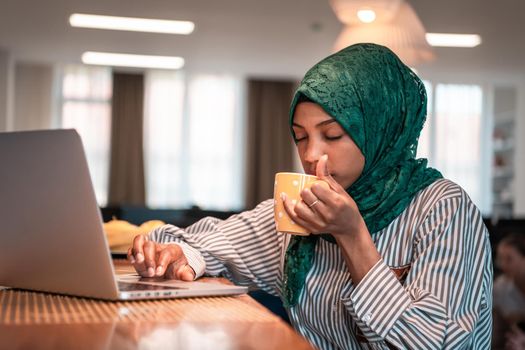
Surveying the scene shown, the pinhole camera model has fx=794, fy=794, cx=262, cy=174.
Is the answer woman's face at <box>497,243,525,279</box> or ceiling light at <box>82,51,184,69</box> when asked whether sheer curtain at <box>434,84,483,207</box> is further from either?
woman's face at <box>497,243,525,279</box>

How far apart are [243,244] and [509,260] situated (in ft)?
7.38

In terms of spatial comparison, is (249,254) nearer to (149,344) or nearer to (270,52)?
(149,344)

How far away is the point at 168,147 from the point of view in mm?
11891

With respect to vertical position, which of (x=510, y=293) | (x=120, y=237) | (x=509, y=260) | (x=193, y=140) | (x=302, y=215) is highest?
(x=193, y=140)

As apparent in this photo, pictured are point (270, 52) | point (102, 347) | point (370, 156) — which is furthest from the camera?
point (270, 52)

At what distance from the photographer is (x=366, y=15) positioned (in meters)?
4.76

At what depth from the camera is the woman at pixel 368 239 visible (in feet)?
3.80

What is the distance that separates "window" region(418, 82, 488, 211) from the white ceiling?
1.36 m

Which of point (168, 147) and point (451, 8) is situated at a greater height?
point (451, 8)

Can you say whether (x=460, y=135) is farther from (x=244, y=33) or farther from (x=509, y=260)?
(x=509, y=260)

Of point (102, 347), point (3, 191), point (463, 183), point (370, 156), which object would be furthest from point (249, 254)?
point (463, 183)

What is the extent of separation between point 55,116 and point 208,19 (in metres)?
4.11

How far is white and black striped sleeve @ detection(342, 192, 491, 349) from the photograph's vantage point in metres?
1.15

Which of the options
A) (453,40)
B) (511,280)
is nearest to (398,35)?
(511,280)
